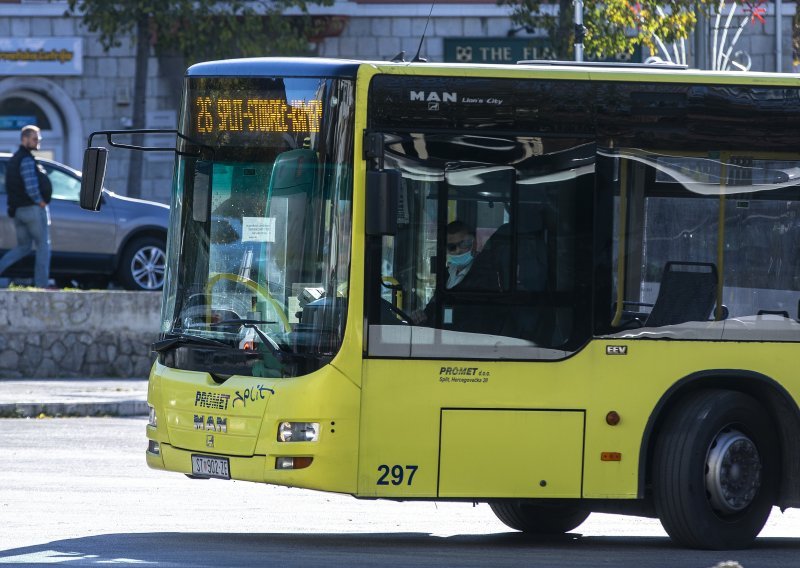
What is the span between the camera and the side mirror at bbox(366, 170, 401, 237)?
8.66 meters

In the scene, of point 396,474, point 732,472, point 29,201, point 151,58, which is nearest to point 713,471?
point 732,472

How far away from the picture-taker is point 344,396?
8789 mm

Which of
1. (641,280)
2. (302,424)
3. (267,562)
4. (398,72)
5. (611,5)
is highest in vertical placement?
(611,5)

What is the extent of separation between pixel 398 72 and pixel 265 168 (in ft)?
2.88

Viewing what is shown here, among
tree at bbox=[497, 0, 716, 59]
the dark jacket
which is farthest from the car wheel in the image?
tree at bbox=[497, 0, 716, 59]

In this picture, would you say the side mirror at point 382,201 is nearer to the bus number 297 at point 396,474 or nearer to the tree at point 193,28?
the bus number 297 at point 396,474

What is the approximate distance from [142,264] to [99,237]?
2.19ft

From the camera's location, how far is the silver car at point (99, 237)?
21.0 metres

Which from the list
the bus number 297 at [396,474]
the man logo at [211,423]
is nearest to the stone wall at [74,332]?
the man logo at [211,423]

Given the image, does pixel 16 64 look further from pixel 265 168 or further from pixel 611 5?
pixel 265 168

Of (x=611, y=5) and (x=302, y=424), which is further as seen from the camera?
(x=611, y=5)

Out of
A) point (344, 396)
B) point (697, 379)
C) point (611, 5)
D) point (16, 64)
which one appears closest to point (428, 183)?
point (344, 396)

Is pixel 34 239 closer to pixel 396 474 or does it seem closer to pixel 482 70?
pixel 482 70

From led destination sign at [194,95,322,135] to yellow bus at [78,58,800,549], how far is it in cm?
1
